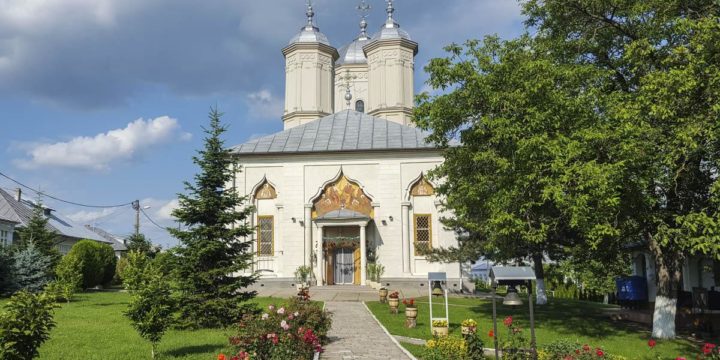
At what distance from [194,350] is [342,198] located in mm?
19348

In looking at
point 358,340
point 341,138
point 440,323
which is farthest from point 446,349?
point 341,138

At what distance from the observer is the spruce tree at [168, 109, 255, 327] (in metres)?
13.7

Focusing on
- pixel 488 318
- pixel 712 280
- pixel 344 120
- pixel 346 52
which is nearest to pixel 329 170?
pixel 344 120

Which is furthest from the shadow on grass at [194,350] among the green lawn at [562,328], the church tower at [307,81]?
the church tower at [307,81]

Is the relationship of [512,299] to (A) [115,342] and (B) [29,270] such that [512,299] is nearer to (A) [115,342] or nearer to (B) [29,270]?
(A) [115,342]

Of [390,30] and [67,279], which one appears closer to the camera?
[67,279]

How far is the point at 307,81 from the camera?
40906mm

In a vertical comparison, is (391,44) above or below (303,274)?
above

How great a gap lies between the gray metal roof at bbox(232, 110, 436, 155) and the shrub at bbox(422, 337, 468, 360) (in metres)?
20.3

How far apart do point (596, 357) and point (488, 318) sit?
330 inches

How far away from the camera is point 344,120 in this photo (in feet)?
110

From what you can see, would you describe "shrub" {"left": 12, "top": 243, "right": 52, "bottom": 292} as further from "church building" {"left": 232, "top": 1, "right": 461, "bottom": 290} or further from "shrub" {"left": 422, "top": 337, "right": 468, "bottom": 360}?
"shrub" {"left": 422, "top": 337, "right": 468, "bottom": 360}

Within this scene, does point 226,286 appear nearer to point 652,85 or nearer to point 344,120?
point 652,85

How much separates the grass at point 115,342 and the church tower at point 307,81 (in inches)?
1059
